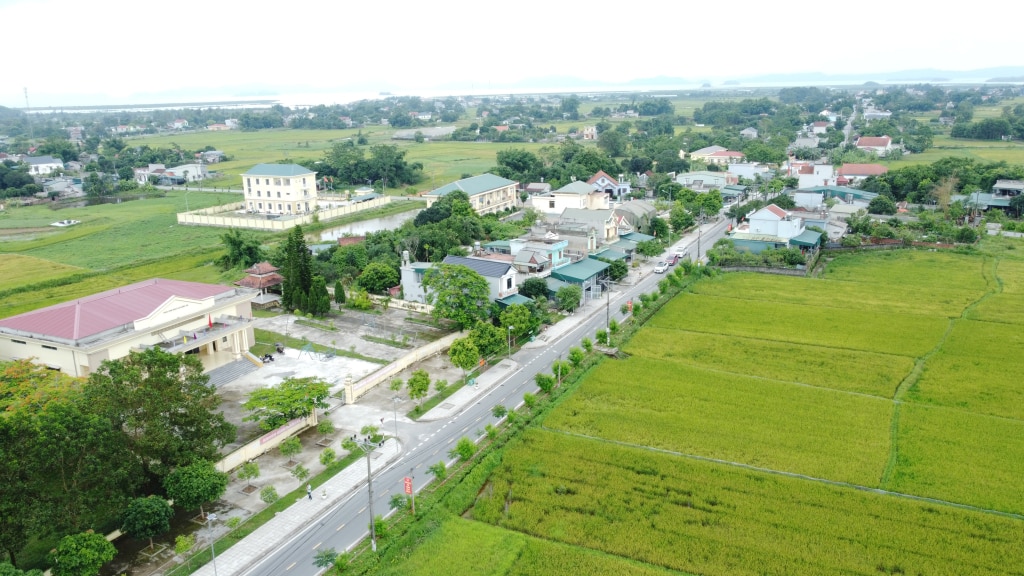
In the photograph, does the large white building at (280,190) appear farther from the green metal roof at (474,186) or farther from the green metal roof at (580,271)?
the green metal roof at (580,271)

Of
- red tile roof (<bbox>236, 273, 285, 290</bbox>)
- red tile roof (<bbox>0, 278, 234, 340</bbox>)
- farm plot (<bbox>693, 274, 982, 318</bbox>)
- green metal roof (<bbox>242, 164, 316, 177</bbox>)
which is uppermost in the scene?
green metal roof (<bbox>242, 164, 316, 177</bbox>)

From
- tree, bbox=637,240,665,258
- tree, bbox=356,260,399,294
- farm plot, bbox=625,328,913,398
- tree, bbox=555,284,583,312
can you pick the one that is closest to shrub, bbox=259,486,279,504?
farm plot, bbox=625,328,913,398

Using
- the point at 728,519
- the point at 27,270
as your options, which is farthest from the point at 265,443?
the point at 27,270

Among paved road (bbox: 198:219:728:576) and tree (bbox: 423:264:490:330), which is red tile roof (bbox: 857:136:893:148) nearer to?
paved road (bbox: 198:219:728:576)

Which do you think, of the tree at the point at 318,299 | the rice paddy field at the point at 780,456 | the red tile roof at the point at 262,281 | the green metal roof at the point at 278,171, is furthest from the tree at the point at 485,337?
the green metal roof at the point at 278,171

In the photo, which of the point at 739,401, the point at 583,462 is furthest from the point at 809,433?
the point at 583,462

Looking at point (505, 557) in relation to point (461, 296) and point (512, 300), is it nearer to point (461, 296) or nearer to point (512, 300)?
point (461, 296)
